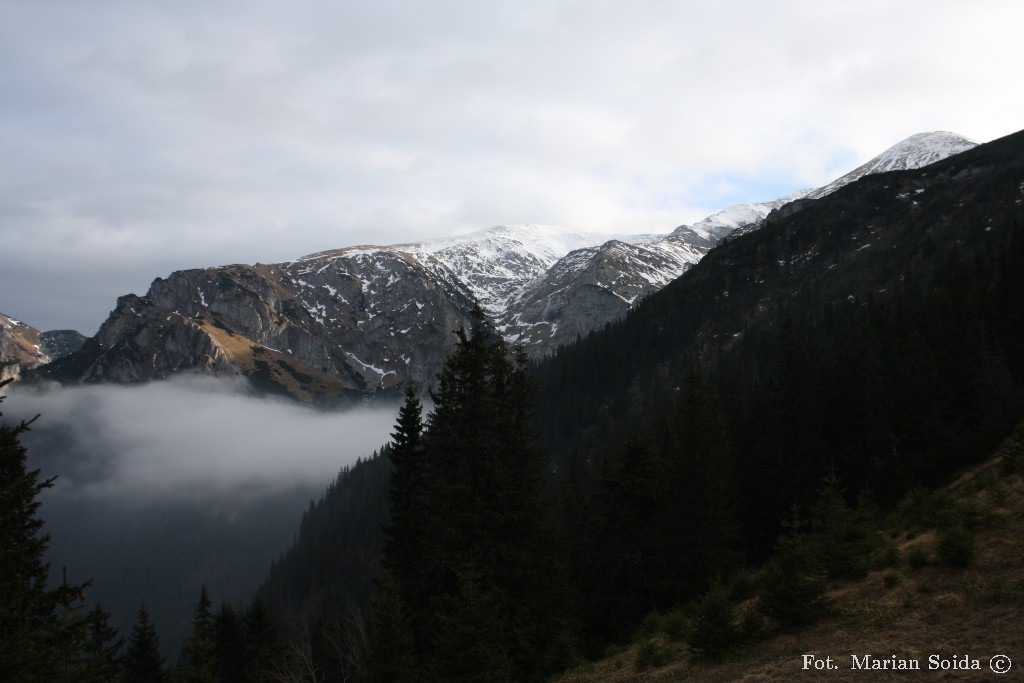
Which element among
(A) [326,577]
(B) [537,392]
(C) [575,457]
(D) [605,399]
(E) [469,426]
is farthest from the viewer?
(D) [605,399]

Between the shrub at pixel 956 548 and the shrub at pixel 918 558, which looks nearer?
the shrub at pixel 956 548

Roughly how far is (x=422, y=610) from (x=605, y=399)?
139806 mm

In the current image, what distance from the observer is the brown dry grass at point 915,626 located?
12906 millimetres

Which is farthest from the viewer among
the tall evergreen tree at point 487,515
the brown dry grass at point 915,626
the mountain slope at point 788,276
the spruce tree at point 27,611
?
the mountain slope at point 788,276

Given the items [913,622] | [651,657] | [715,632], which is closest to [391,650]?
[651,657]

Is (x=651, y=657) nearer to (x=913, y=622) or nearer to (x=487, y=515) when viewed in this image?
(x=913, y=622)

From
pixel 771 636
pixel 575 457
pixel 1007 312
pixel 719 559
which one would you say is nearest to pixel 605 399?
pixel 575 457

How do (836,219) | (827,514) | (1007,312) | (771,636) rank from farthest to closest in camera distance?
(836,219) < (1007,312) < (827,514) < (771,636)

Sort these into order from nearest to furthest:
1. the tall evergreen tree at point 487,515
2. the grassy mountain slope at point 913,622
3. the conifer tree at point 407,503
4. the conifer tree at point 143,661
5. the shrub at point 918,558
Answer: the grassy mountain slope at point 913,622, the shrub at point 918,558, the tall evergreen tree at point 487,515, the conifer tree at point 407,503, the conifer tree at point 143,661

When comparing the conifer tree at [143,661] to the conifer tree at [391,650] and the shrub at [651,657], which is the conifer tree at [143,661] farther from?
the shrub at [651,657]

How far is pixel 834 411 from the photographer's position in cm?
4119

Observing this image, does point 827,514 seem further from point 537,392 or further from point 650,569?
point 537,392

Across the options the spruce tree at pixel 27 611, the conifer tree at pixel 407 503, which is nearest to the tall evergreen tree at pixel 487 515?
the conifer tree at pixel 407 503

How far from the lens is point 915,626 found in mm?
14625
